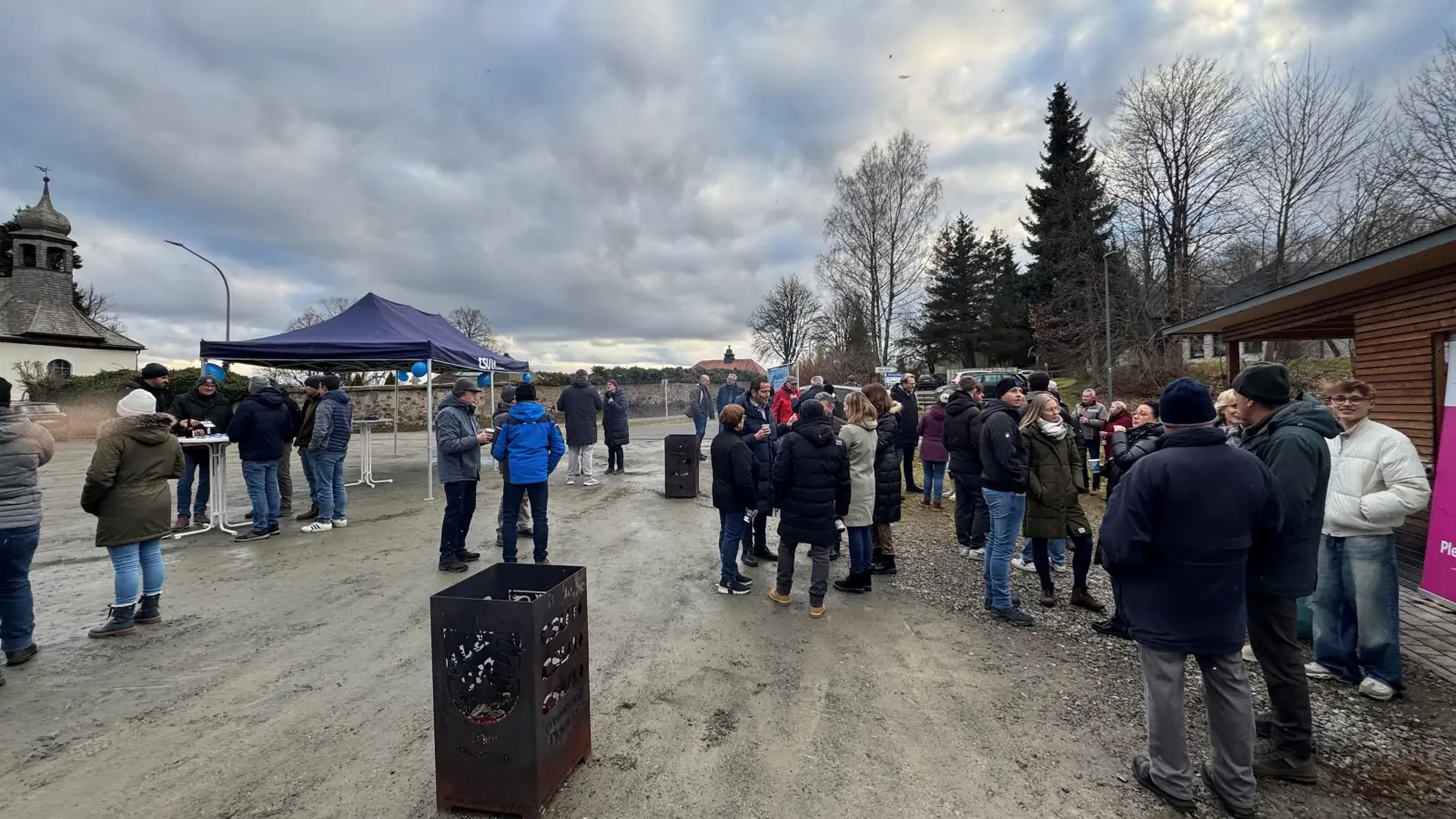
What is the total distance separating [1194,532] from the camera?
242 cm

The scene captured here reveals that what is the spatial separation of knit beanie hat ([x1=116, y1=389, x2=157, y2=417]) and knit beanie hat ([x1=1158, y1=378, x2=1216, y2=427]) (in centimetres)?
645

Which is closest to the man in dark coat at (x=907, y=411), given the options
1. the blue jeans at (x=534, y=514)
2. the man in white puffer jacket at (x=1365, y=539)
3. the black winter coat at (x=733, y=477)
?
the black winter coat at (x=733, y=477)

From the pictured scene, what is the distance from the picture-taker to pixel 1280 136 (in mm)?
21219

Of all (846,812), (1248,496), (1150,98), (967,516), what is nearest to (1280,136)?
(1150,98)

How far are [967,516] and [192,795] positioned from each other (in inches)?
260

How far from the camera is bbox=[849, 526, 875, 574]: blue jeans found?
512 cm

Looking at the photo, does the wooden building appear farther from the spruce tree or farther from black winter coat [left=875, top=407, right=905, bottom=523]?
the spruce tree

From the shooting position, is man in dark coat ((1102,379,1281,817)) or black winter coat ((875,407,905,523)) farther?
black winter coat ((875,407,905,523))

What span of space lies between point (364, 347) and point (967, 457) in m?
8.31

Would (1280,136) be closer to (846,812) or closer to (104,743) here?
(846,812)

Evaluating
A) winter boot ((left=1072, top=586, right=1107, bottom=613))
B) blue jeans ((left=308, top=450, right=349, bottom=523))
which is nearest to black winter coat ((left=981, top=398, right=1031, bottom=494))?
winter boot ((left=1072, top=586, right=1107, bottom=613))

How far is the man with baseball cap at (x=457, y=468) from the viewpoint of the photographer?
5594mm

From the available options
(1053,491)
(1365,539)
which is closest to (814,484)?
(1053,491)

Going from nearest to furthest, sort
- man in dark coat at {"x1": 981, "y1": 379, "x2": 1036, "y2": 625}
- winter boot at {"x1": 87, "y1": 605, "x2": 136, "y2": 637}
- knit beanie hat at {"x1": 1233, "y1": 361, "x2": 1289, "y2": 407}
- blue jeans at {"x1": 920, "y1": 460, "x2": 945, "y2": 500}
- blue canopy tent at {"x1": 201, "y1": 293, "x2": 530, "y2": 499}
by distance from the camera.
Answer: knit beanie hat at {"x1": 1233, "y1": 361, "x2": 1289, "y2": 407}
winter boot at {"x1": 87, "y1": 605, "x2": 136, "y2": 637}
man in dark coat at {"x1": 981, "y1": 379, "x2": 1036, "y2": 625}
blue canopy tent at {"x1": 201, "y1": 293, "x2": 530, "y2": 499}
blue jeans at {"x1": 920, "y1": 460, "x2": 945, "y2": 500}
